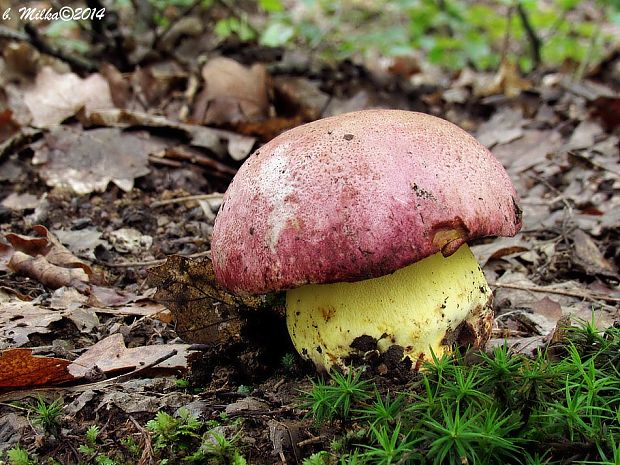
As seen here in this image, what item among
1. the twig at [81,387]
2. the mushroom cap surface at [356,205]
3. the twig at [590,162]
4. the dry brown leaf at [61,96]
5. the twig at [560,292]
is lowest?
the twig at [560,292]

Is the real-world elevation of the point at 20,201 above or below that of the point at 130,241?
above

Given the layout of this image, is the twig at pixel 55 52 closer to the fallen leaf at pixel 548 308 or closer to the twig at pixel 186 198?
the twig at pixel 186 198

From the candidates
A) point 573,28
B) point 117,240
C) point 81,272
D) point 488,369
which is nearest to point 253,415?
point 488,369

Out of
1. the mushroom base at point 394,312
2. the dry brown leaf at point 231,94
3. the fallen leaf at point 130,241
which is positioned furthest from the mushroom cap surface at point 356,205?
the dry brown leaf at point 231,94

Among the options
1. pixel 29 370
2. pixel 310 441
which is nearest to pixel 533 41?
pixel 310 441

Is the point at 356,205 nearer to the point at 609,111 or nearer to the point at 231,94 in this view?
the point at 231,94

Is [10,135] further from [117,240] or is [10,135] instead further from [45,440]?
[45,440]

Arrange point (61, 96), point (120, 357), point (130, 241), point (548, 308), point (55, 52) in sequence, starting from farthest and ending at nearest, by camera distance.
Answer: point (55, 52) → point (61, 96) → point (130, 241) → point (548, 308) → point (120, 357)
